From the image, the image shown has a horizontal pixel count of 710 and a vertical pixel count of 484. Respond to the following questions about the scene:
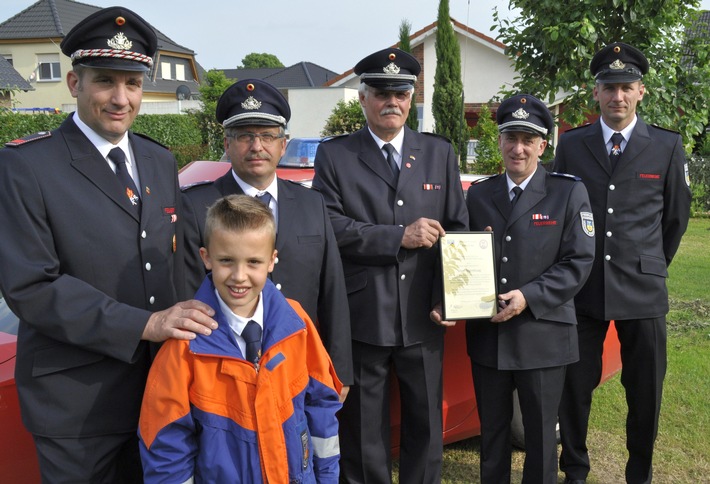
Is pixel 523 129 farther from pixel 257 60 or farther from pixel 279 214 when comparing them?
pixel 257 60

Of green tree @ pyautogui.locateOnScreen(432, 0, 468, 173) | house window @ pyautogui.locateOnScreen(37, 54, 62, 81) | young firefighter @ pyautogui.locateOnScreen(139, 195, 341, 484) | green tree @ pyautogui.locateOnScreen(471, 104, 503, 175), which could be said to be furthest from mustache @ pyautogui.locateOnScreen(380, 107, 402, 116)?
house window @ pyautogui.locateOnScreen(37, 54, 62, 81)

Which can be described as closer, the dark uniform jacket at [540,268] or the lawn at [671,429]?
the dark uniform jacket at [540,268]

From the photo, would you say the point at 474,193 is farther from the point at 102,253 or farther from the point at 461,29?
the point at 461,29

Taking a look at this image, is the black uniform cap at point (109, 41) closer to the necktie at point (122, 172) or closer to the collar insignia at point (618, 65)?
the necktie at point (122, 172)

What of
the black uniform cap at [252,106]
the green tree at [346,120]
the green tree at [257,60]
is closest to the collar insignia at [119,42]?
the black uniform cap at [252,106]

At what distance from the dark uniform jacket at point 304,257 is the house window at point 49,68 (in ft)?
121

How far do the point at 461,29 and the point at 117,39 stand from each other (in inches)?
932

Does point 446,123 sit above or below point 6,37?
below

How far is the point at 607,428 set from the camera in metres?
4.11

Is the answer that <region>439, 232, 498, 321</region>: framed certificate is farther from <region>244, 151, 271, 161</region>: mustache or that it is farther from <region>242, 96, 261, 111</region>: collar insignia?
<region>242, 96, 261, 111</region>: collar insignia

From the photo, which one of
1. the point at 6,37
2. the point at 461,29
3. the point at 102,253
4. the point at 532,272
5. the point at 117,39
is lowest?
the point at 532,272

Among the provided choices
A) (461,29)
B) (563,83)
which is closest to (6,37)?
(461,29)

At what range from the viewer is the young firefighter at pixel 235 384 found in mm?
1867

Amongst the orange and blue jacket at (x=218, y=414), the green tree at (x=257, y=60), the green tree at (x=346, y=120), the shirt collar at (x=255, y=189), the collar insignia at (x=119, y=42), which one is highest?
the green tree at (x=257, y=60)
